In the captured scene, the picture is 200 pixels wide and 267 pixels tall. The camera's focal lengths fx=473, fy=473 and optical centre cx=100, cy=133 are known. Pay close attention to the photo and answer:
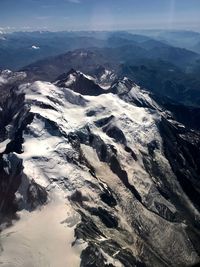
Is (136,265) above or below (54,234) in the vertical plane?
below

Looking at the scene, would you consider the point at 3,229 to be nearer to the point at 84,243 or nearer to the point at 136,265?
the point at 84,243

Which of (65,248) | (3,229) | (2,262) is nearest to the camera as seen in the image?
(2,262)

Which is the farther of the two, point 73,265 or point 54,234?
point 54,234

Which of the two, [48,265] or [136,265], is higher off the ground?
[48,265]

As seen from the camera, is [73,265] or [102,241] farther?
[102,241]

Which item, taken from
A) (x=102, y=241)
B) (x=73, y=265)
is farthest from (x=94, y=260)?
(x=102, y=241)

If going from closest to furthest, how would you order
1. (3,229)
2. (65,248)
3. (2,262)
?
(2,262)
(65,248)
(3,229)

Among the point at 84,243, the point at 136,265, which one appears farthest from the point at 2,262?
the point at 136,265

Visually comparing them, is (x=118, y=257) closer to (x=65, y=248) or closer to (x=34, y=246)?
(x=65, y=248)
